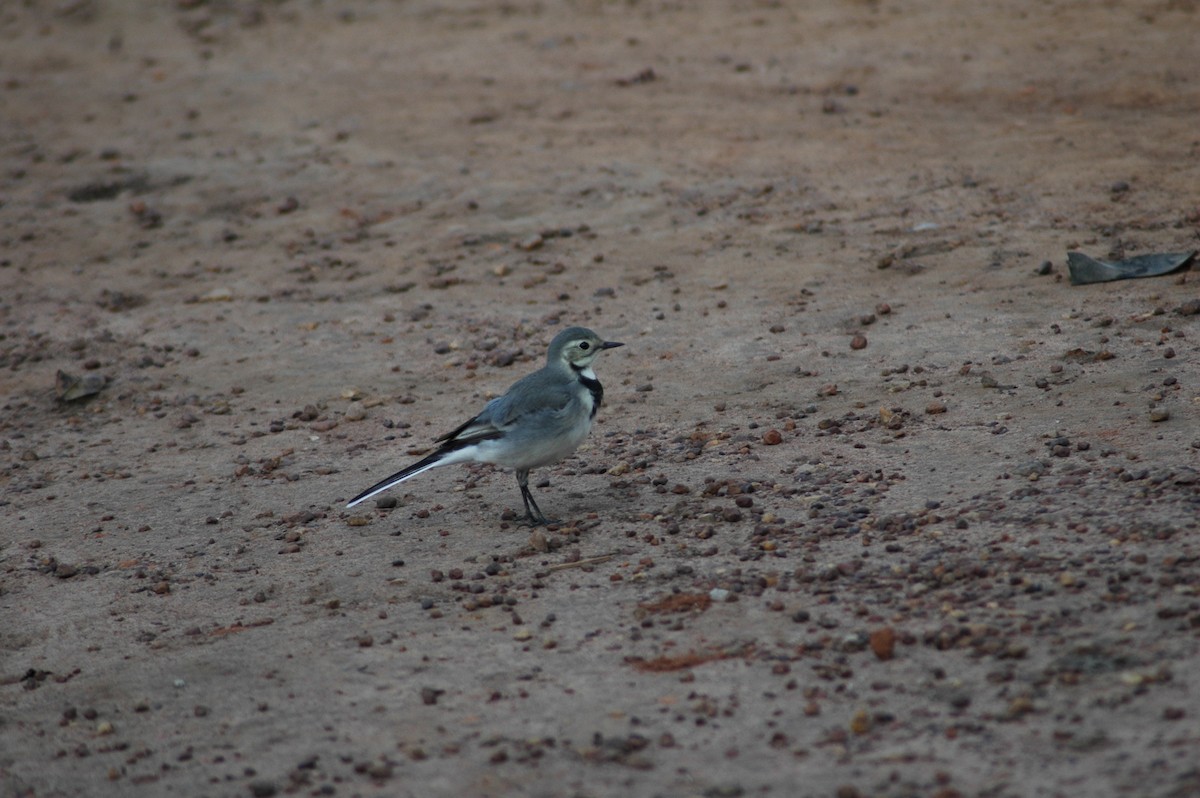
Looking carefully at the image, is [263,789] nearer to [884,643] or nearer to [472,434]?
[884,643]

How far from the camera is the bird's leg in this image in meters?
6.06

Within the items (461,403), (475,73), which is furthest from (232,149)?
(461,403)

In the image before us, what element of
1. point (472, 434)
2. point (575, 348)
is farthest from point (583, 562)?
point (575, 348)

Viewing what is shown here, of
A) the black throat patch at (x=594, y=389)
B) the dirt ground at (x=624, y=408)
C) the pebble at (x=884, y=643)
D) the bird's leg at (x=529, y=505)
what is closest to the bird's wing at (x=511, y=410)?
the black throat patch at (x=594, y=389)

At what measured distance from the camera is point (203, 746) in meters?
4.45

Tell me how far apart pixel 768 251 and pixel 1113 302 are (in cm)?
243

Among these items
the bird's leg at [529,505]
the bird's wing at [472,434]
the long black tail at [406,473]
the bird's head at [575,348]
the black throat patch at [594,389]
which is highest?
the bird's head at [575,348]

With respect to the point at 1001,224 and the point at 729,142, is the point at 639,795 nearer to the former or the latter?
the point at 1001,224

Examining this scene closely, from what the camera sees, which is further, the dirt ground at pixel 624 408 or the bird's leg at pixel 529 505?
the bird's leg at pixel 529 505

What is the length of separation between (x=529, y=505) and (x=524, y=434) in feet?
1.36

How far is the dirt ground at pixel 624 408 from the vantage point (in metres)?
4.25

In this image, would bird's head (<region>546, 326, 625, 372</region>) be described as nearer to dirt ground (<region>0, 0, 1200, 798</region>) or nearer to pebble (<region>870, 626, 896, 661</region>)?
dirt ground (<region>0, 0, 1200, 798</region>)

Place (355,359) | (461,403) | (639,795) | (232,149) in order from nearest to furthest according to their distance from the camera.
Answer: (639,795), (461,403), (355,359), (232,149)

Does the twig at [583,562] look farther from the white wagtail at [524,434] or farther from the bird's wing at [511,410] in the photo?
the bird's wing at [511,410]
